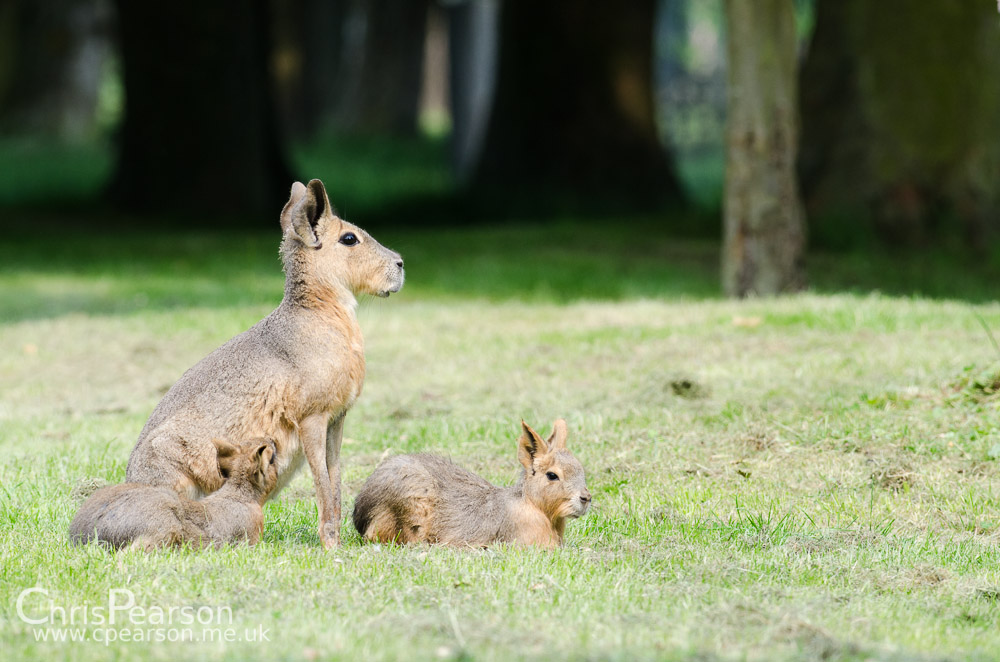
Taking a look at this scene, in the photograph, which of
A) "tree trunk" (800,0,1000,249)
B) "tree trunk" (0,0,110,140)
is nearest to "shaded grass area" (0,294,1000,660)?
"tree trunk" (800,0,1000,249)

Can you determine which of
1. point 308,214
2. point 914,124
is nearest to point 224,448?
point 308,214

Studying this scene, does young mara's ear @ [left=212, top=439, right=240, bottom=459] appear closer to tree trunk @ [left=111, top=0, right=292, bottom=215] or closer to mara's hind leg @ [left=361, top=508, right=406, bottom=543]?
mara's hind leg @ [left=361, top=508, right=406, bottom=543]

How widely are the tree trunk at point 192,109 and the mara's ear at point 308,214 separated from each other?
44.8ft

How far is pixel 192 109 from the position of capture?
63.5 feet

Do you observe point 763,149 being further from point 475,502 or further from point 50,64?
point 50,64

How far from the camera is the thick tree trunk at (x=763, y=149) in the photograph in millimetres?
12016

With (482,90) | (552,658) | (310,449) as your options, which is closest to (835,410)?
(310,449)

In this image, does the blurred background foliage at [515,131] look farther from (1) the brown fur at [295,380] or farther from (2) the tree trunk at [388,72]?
(1) the brown fur at [295,380]

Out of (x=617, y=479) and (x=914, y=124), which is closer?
(x=617, y=479)

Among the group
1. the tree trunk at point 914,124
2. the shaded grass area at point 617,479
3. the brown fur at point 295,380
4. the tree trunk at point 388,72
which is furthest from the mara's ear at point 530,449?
the tree trunk at point 388,72

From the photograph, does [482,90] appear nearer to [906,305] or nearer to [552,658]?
[906,305]

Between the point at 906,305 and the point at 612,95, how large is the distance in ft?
33.0

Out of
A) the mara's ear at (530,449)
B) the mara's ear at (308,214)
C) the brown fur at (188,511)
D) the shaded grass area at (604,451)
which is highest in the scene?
the mara's ear at (308,214)

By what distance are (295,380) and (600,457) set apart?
237 cm
